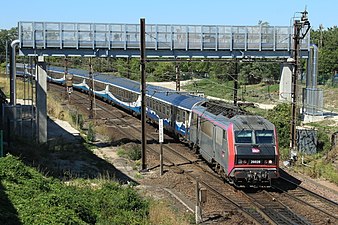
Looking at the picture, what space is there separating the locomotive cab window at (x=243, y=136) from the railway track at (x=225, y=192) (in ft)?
6.67

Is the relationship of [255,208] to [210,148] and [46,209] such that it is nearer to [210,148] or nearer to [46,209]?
[210,148]

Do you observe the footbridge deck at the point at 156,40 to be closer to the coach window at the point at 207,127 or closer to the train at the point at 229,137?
the train at the point at 229,137

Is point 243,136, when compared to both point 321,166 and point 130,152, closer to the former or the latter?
point 321,166

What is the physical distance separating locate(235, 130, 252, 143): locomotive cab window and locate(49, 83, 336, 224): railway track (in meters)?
2.03

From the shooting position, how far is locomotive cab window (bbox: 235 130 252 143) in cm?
2020

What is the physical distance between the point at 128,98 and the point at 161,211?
28.4 m

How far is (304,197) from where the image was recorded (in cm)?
2030

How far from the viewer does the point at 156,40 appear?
108 feet

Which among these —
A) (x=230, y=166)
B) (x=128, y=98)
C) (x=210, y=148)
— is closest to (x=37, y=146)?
(x=210, y=148)

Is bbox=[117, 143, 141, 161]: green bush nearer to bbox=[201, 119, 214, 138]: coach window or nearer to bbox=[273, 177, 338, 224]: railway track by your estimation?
bbox=[201, 119, 214, 138]: coach window

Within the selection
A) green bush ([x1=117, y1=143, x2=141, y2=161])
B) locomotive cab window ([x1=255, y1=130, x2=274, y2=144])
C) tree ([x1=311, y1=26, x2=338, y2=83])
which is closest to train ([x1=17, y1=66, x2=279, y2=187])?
locomotive cab window ([x1=255, y1=130, x2=274, y2=144])

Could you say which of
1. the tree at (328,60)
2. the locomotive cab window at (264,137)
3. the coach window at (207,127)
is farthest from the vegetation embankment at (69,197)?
the tree at (328,60)

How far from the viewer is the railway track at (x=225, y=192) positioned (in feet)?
56.6

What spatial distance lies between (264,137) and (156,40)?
14.4 meters
